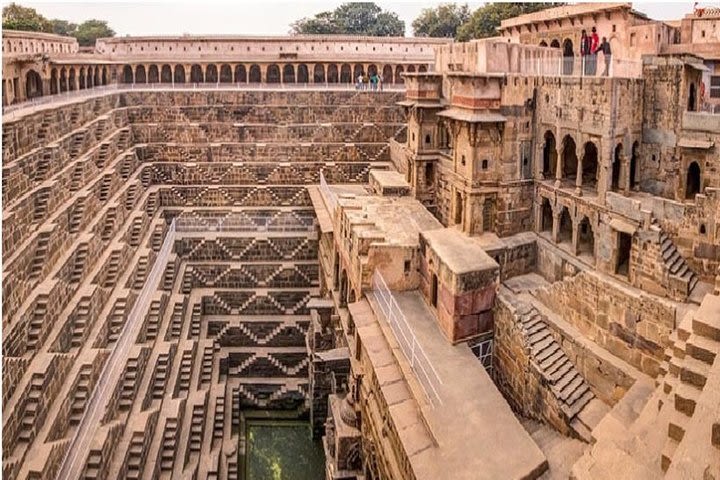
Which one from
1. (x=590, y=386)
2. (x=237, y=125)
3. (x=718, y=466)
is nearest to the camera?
(x=718, y=466)

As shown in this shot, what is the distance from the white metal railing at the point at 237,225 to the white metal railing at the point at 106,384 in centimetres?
294

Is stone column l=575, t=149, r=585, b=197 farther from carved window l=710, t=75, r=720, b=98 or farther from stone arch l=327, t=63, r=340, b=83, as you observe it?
stone arch l=327, t=63, r=340, b=83

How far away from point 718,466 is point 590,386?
6057 mm

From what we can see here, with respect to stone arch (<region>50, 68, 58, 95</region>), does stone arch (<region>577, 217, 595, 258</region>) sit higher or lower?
lower

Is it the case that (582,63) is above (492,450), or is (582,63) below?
above

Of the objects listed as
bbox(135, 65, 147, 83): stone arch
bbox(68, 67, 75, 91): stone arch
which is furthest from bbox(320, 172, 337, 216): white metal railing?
bbox(135, 65, 147, 83): stone arch

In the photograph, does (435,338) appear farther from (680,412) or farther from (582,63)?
(582,63)

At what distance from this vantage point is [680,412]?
342 inches

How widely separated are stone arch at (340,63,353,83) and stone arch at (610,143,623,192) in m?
22.2

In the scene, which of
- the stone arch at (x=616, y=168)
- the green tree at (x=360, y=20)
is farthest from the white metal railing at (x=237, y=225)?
the green tree at (x=360, y=20)

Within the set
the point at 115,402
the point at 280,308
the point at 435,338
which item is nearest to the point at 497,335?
the point at 435,338

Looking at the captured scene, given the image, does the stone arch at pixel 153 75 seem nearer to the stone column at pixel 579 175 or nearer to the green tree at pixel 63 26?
the stone column at pixel 579 175

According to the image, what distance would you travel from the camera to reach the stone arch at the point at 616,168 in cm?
1490

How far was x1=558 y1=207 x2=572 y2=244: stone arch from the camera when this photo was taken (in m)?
16.2
